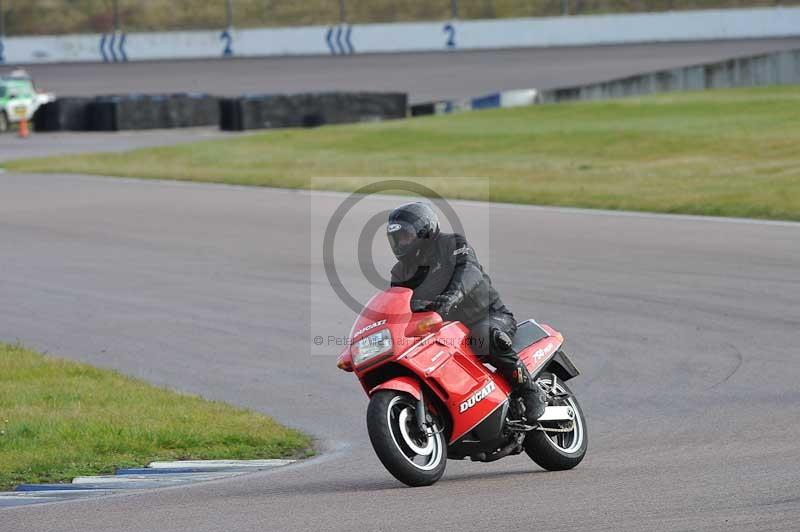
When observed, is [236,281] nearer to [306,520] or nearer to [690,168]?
[306,520]

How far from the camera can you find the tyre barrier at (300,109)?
41156mm

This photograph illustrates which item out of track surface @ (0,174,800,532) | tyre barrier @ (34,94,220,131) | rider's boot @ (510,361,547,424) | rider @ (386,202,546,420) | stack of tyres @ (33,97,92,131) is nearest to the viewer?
track surface @ (0,174,800,532)

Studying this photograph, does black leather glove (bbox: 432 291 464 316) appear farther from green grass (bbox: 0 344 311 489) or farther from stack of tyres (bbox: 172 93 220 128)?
stack of tyres (bbox: 172 93 220 128)

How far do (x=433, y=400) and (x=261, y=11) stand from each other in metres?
55.7

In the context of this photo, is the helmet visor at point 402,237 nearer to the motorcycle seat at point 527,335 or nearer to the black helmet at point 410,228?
the black helmet at point 410,228

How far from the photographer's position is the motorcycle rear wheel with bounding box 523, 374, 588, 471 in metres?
7.57

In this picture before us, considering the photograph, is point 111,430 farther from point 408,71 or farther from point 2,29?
point 2,29

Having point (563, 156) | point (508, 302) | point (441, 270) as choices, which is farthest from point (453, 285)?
point (563, 156)

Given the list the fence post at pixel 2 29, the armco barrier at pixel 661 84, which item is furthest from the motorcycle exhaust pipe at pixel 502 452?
the fence post at pixel 2 29

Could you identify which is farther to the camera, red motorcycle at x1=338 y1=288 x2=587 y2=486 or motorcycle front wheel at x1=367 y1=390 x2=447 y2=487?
red motorcycle at x1=338 y1=288 x2=587 y2=486

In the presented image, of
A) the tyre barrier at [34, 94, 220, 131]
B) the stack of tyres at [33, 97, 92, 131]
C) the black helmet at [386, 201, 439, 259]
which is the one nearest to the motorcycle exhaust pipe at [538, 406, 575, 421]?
the black helmet at [386, 201, 439, 259]

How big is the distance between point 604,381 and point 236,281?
637cm

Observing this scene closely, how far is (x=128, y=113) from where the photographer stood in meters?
42.9
